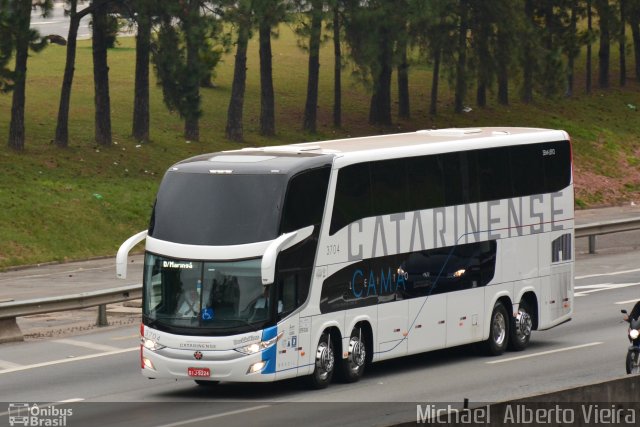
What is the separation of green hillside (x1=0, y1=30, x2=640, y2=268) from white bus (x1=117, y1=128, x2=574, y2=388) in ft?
56.0

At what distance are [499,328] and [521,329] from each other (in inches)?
23.5

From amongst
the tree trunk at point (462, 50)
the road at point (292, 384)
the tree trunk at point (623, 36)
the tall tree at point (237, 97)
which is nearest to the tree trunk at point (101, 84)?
the tall tree at point (237, 97)

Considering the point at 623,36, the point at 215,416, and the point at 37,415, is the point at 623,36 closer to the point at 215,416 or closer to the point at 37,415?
the point at 215,416

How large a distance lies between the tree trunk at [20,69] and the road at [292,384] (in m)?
17.7

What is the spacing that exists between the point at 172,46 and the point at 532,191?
902 inches

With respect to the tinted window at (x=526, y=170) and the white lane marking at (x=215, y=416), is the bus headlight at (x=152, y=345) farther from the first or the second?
the tinted window at (x=526, y=170)

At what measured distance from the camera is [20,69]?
42219 mm

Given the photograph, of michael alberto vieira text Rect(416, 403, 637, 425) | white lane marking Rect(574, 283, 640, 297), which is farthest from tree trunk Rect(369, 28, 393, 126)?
michael alberto vieira text Rect(416, 403, 637, 425)

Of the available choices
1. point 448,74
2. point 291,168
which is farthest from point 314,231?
point 448,74

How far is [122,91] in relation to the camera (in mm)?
59000

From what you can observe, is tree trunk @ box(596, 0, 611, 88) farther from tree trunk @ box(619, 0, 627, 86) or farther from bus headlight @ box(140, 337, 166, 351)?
bus headlight @ box(140, 337, 166, 351)

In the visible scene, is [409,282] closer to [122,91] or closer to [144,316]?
[144,316]

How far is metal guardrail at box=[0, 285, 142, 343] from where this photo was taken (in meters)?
24.5

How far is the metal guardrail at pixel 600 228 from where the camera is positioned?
3628 cm
